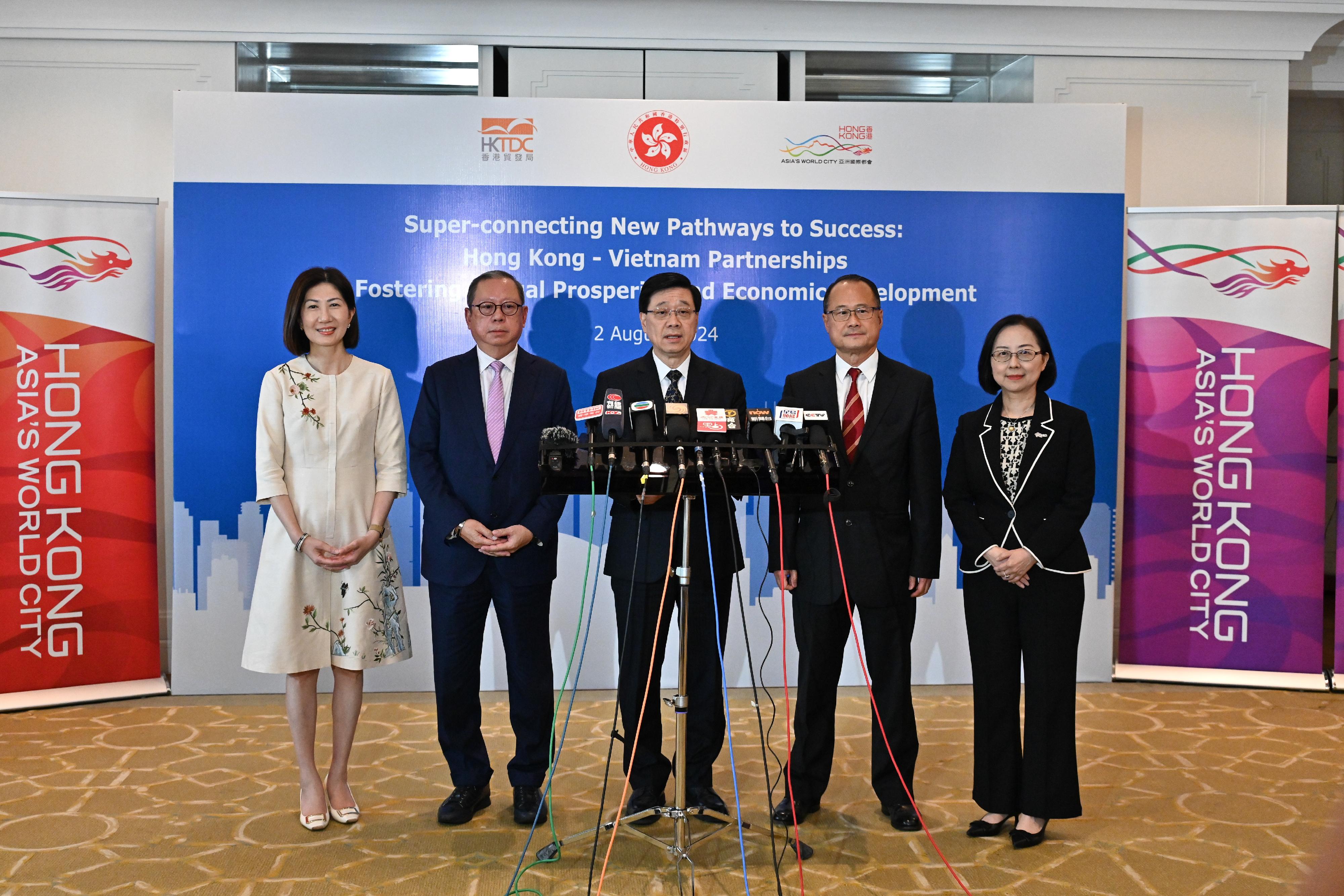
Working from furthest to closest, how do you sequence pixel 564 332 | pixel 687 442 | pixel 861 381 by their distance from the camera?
pixel 564 332
pixel 861 381
pixel 687 442

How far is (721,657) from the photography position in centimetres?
265

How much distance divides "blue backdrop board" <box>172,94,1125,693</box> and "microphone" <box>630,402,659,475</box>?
216 cm

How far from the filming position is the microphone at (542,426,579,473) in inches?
87.1

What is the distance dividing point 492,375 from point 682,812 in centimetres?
139

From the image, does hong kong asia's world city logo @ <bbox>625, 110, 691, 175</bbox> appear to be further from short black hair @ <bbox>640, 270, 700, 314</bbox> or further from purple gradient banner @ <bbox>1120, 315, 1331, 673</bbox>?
purple gradient banner @ <bbox>1120, 315, 1331, 673</bbox>

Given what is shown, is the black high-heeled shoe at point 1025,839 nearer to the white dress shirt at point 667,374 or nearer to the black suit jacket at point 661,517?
the black suit jacket at point 661,517

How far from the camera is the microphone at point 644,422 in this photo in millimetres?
2215

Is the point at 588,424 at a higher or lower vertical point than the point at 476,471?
higher

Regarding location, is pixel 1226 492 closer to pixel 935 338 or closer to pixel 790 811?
pixel 935 338

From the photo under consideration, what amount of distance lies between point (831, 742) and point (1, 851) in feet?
7.67

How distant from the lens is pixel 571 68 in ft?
16.3

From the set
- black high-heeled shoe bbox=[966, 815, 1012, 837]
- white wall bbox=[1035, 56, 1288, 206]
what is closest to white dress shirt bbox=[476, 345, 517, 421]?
black high-heeled shoe bbox=[966, 815, 1012, 837]

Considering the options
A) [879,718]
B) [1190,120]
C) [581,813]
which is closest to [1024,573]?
[879,718]

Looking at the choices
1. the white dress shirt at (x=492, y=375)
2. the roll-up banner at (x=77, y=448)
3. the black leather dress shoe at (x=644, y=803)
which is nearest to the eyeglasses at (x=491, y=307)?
the white dress shirt at (x=492, y=375)
